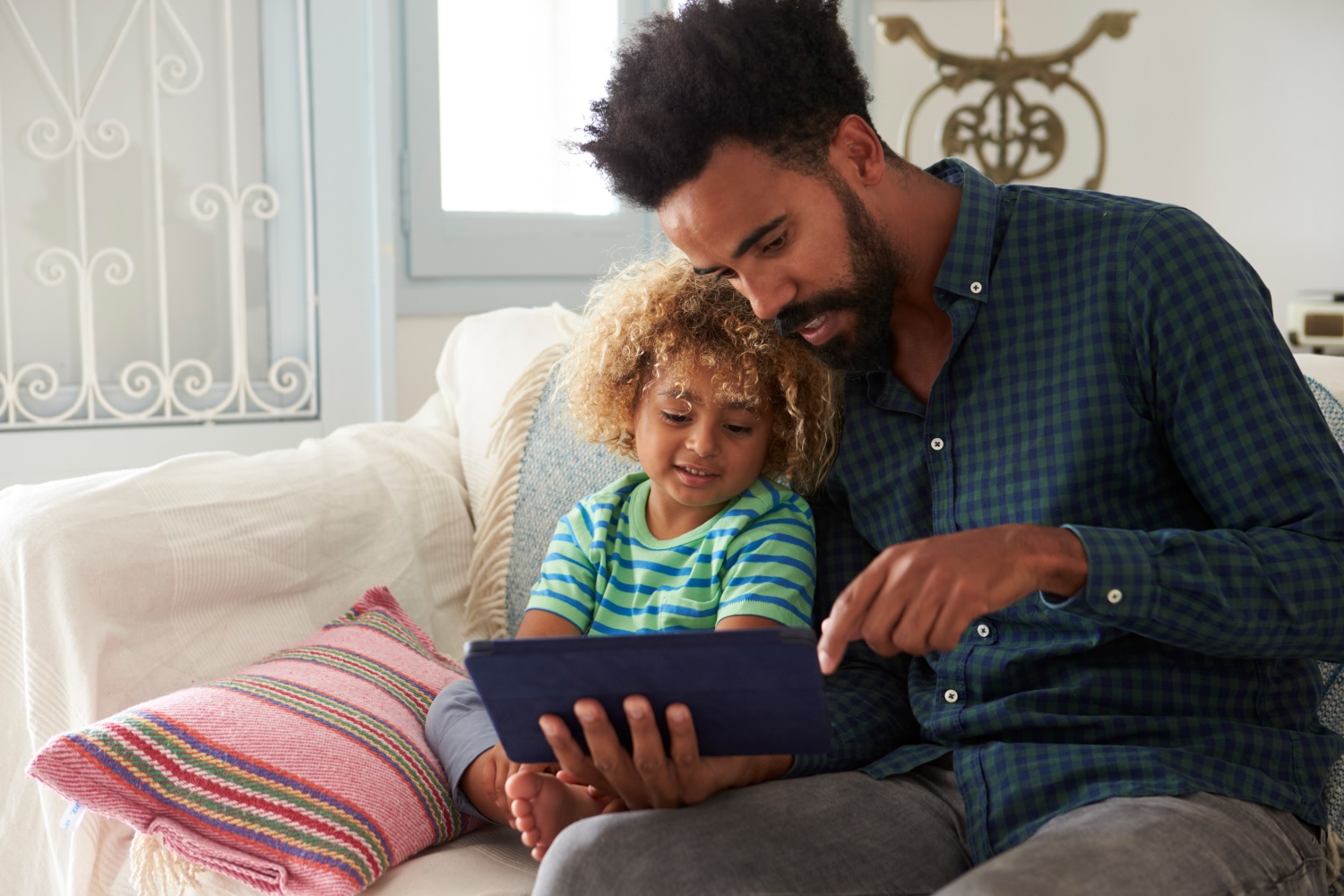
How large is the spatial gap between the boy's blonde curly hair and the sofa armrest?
1.40ft

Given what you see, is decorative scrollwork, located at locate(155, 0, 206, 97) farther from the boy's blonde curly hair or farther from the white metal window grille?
the boy's blonde curly hair

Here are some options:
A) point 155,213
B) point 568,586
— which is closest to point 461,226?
point 155,213

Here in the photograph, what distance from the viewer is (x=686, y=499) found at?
4.08 feet

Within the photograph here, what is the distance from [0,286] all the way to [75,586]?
3.54ft

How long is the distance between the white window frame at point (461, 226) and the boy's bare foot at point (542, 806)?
4.60 ft

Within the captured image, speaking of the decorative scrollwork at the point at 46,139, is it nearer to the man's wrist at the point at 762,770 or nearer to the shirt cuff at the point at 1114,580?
the man's wrist at the point at 762,770

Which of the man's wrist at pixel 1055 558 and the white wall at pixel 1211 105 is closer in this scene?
the man's wrist at pixel 1055 558

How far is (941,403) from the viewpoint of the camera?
111 centimetres

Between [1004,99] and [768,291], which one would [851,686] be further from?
[1004,99]

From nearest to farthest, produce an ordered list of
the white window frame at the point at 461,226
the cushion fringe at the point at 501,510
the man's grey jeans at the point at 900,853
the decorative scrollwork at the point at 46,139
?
1. the man's grey jeans at the point at 900,853
2. the cushion fringe at the point at 501,510
3. the decorative scrollwork at the point at 46,139
4. the white window frame at the point at 461,226

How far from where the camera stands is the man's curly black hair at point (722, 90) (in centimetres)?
105

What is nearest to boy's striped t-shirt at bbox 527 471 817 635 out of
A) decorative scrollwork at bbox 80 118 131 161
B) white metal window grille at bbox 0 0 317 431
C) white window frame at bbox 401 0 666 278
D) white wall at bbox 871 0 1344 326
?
white window frame at bbox 401 0 666 278

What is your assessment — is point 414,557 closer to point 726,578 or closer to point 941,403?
point 726,578

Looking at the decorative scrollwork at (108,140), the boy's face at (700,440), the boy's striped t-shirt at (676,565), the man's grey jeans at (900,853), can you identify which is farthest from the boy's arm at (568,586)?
the decorative scrollwork at (108,140)
